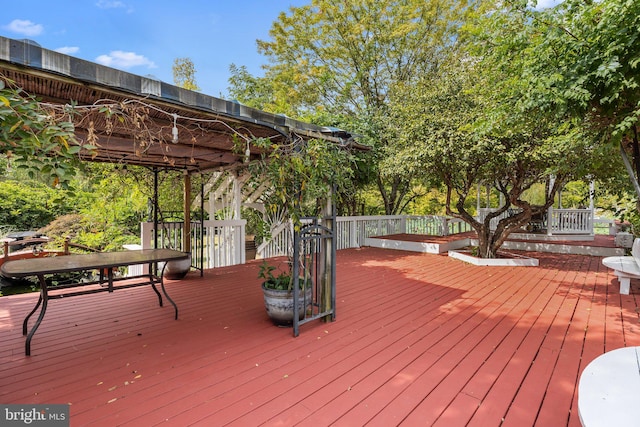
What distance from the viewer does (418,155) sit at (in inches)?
253

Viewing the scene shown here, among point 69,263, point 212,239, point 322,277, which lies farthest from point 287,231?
point 69,263

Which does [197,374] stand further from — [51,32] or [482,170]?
[51,32]

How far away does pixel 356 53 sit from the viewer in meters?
12.0

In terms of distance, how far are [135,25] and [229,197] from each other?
319 inches

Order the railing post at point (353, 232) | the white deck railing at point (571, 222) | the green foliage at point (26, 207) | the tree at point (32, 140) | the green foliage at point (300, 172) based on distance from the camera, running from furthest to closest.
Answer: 1. the green foliage at point (26, 207)
2. the white deck railing at point (571, 222)
3. the railing post at point (353, 232)
4. the green foliage at point (300, 172)
5. the tree at point (32, 140)

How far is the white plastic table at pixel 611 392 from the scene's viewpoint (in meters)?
1.12

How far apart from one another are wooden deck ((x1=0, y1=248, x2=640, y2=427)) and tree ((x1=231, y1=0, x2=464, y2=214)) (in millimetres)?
7542

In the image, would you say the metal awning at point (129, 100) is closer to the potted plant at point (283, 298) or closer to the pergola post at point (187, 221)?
the potted plant at point (283, 298)

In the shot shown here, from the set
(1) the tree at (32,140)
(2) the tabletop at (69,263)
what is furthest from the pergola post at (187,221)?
(1) the tree at (32,140)

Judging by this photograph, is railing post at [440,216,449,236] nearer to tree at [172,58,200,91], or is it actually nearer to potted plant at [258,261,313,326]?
potted plant at [258,261,313,326]

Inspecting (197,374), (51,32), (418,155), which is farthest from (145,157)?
(51,32)

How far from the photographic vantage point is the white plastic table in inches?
44.3

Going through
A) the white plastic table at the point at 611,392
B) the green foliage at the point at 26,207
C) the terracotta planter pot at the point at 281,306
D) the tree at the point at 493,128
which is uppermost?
the tree at the point at 493,128

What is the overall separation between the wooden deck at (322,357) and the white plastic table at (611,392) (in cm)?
58
